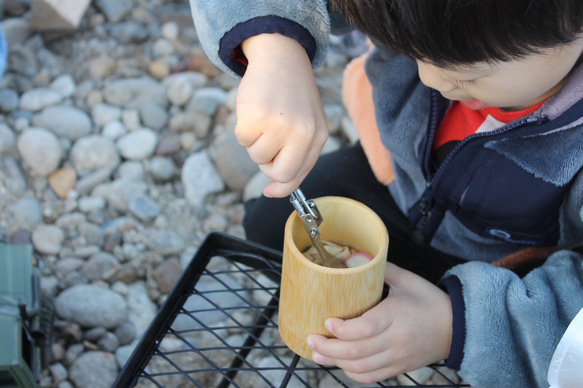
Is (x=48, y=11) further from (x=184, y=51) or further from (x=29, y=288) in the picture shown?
(x=29, y=288)

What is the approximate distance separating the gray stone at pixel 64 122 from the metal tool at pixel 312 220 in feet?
3.37

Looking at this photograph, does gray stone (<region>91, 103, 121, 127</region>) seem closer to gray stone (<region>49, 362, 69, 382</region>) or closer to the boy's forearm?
gray stone (<region>49, 362, 69, 382</region>)

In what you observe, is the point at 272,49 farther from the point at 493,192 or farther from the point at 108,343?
the point at 108,343

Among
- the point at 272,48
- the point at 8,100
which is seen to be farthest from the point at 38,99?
the point at 272,48

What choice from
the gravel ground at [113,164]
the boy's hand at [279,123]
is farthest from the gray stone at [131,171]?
the boy's hand at [279,123]

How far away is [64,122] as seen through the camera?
1468 mm

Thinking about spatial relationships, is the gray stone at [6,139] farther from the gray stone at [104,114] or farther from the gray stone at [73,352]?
the gray stone at [73,352]

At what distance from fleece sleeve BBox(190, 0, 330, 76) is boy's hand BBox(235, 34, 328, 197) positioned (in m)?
0.07

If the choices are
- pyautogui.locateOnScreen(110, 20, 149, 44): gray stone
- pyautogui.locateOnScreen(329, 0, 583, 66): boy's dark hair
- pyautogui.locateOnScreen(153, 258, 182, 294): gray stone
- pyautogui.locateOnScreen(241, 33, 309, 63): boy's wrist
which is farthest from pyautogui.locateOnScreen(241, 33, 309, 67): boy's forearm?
pyautogui.locateOnScreen(110, 20, 149, 44): gray stone

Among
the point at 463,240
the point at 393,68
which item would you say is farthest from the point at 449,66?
the point at 463,240

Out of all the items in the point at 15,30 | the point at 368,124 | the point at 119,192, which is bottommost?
the point at 119,192

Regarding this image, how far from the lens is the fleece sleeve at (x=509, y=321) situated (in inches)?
25.0

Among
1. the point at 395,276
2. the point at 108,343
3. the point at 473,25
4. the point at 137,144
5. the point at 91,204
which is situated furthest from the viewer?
the point at 137,144

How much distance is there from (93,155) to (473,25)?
1.15 m
